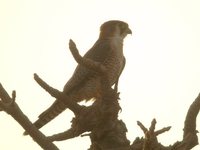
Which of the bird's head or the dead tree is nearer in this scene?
the dead tree

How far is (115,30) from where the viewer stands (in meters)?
9.26

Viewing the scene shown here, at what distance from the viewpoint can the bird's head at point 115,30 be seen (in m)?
9.13

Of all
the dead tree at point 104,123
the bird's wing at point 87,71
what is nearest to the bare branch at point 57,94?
the dead tree at point 104,123

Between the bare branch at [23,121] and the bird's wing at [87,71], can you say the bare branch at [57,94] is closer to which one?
the bare branch at [23,121]

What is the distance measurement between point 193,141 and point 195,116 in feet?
0.73

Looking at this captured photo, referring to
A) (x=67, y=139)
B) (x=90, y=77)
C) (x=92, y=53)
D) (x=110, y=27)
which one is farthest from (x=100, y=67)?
(x=110, y=27)

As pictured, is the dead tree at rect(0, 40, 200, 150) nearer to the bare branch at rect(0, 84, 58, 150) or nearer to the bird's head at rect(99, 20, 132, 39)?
the bare branch at rect(0, 84, 58, 150)

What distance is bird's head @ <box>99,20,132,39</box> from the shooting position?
9.13m

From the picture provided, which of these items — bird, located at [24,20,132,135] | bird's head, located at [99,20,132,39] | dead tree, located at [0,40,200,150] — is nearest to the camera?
dead tree, located at [0,40,200,150]

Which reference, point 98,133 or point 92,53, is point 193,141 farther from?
point 92,53

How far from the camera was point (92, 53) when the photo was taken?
866 centimetres

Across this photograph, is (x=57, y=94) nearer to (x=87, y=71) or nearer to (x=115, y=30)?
(x=87, y=71)

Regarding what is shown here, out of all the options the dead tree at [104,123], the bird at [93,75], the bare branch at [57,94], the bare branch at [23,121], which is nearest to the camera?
the bare branch at [23,121]

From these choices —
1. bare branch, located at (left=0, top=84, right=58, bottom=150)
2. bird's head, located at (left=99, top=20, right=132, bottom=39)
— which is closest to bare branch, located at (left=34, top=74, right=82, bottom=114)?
bare branch, located at (left=0, top=84, right=58, bottom=150)
